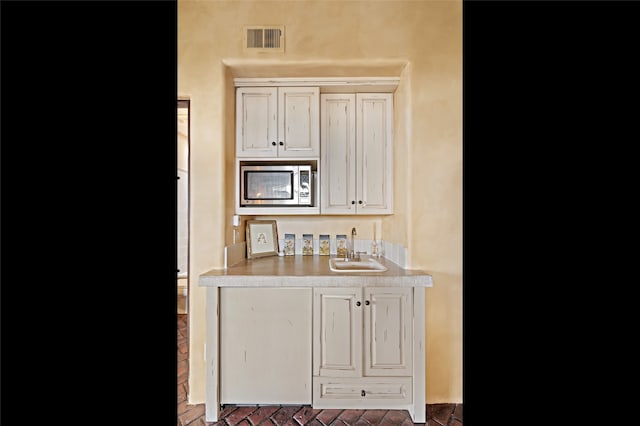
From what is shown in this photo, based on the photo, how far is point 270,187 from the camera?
237cm

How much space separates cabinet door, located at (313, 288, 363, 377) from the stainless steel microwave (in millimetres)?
764

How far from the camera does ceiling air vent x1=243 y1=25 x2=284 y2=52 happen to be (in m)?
2.14

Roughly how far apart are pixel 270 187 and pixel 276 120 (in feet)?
1.56

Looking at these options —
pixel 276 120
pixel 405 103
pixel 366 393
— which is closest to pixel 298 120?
pixel 276 120

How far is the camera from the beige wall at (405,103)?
2.11 meters

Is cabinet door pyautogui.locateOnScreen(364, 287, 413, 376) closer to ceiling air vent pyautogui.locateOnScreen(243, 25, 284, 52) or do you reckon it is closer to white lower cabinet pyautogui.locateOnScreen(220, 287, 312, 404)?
white lower cabinet pyautogui.locateOnScreen(220, 287, 312, 404)

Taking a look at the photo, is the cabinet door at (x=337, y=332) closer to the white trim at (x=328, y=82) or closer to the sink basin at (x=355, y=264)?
the sink basin at (x=355, y=264)

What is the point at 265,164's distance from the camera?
2385 millimetres

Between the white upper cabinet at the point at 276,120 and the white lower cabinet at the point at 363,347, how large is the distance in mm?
1041

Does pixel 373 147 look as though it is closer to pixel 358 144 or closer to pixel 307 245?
pixel 358 144

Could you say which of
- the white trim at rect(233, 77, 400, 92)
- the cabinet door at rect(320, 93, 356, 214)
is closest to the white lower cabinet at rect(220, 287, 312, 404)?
the cabinet door at rect(320, 93, 356, 214)
